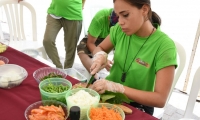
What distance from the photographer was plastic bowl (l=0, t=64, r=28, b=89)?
3.82 ft

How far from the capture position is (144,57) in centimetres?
134

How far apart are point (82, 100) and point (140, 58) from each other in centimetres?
53

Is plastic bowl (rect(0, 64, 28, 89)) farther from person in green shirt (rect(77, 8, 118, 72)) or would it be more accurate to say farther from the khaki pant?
the khaki pant

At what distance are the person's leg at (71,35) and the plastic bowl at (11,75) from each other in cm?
138

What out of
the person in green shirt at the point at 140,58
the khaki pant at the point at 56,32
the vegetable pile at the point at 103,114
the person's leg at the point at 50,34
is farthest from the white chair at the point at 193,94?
the person's leg at the point at 50,34

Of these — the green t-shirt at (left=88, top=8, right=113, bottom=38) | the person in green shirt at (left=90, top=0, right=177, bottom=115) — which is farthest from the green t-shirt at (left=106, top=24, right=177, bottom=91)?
the green t-shirt at (left=88, top=8, right=113, bottom=38)

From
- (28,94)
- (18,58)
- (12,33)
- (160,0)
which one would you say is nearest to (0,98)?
(28,94)

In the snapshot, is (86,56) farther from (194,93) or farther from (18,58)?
(194,93)

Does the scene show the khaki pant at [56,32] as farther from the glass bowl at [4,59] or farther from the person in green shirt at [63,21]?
the glass bowl at [4,59]

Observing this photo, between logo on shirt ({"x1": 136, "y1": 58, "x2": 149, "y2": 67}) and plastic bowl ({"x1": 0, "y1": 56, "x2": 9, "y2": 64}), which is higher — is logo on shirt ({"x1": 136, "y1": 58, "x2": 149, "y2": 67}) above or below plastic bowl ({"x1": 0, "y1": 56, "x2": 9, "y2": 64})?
above

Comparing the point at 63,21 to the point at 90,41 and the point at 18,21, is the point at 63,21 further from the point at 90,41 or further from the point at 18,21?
the point at 90,41

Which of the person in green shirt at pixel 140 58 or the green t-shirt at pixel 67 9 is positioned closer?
the person in green shirt at pixel 140 58

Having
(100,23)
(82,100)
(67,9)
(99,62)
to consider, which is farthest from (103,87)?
(67,9)

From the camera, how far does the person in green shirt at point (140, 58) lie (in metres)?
1.21
